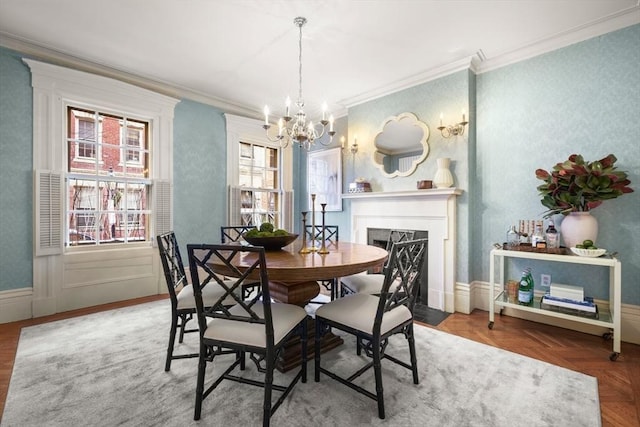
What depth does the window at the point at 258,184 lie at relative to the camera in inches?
181

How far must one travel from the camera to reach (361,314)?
1.67 m

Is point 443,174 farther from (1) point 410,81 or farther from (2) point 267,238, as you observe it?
(2) point 267,238

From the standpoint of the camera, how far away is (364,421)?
4.89 feet

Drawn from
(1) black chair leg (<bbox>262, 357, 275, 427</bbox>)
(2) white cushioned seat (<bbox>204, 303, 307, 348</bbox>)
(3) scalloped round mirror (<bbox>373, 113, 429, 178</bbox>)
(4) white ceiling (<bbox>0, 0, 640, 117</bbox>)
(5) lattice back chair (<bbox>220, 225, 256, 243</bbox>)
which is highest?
(4) white ceiling (<bbox>0, 0, 640, 117</bbox>)

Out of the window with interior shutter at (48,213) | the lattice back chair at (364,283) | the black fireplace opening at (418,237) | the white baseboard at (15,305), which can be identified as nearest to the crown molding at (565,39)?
the black fireplace opening at (418,237)

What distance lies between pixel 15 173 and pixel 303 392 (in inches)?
134

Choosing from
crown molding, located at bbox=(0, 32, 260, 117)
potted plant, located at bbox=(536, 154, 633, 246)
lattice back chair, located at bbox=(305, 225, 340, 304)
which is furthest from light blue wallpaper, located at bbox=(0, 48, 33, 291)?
potted plant, located at bbox=(536, 154, 633, 246)

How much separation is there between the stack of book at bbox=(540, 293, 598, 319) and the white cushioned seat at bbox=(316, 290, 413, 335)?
5.18ft

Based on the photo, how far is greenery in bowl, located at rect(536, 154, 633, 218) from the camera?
229cm

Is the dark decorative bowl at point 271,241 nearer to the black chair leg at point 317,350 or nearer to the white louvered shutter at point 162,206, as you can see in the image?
the black chair leg at point 317,350

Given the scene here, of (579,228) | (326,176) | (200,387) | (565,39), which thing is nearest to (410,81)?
(565,39)

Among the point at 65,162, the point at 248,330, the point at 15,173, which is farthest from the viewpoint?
the point at 65,162

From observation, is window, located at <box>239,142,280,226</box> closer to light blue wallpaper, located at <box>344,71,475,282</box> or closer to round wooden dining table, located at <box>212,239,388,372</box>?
→ light blue wallpaper, located at <box>344,71,475,282</box>

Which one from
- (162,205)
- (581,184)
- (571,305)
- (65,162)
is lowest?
(571,305)
